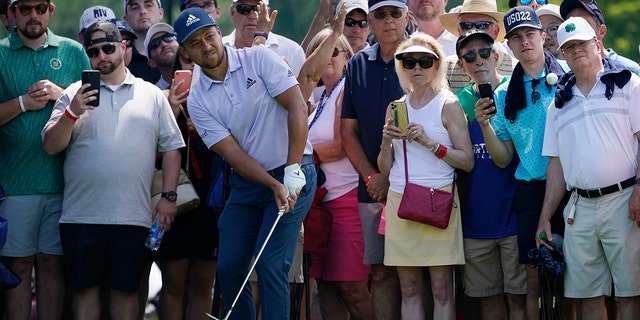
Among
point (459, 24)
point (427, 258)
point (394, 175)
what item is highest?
point (459, 24)

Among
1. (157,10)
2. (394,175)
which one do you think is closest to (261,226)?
(394,175)

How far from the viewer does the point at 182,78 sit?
9.02m

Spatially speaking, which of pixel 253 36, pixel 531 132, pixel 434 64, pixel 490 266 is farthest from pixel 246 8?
pixel 490 266

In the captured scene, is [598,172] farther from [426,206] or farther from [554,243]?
[426,206]

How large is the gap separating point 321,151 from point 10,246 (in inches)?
92.5

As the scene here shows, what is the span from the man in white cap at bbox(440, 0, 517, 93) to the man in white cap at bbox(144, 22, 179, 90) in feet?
7.28

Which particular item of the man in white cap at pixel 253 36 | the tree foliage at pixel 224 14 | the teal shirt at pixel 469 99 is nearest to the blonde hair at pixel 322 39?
the man in white cap at pixel 253 36

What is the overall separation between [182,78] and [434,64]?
197cm

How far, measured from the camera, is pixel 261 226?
25.6 ft

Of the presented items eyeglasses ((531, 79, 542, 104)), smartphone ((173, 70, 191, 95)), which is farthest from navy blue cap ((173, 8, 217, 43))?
eyeglasses ((531, 79, 542, 104))

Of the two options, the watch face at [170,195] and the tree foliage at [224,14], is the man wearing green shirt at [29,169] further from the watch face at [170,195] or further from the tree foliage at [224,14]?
the tree foliage at [224,14]

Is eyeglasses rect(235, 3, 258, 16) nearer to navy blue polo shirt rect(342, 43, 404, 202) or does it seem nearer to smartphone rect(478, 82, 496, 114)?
navy blue polo shirt rect(342, 43, 404, 202)

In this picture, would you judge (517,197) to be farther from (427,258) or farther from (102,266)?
(102,266)

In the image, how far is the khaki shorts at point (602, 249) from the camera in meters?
7.57
